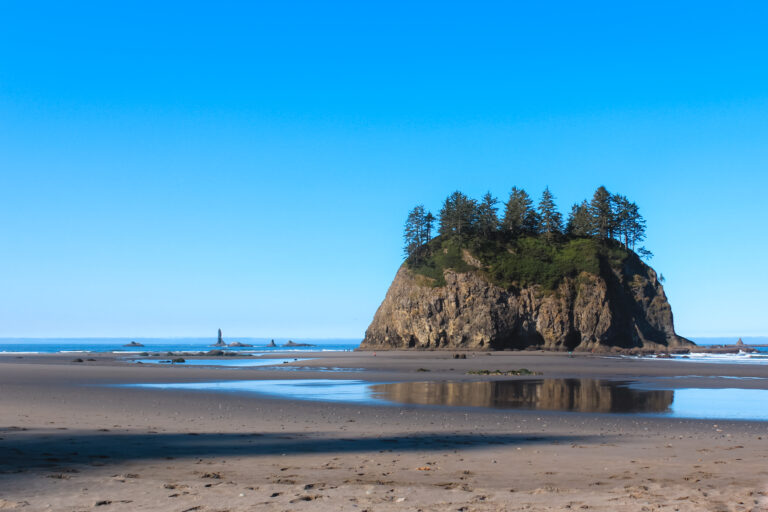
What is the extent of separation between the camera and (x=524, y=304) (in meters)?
98.8

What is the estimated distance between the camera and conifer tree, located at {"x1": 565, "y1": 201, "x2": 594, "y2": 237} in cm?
12419

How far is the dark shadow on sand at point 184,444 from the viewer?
1016 centimetres

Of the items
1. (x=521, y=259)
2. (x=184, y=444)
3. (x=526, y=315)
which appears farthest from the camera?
(x=521, y=259)

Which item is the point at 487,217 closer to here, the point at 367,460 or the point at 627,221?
the point at 627,221

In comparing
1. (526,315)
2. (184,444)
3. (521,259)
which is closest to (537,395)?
(184,444)

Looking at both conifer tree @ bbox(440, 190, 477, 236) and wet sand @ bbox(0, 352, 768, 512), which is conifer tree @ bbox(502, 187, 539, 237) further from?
wet sand @ bbox(0, 352, 768, 512)

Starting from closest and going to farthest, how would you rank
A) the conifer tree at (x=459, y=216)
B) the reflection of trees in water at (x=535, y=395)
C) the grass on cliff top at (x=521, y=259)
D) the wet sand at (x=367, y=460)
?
the wet sand at (x=367, y=460), the reflection of trees in water at (x=535, y=395), the grass on cliff top at (x=521, y=259), the conifer tree at (x=459, y=216)

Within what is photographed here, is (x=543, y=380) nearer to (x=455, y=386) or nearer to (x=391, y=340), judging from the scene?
(x=455, y=386)

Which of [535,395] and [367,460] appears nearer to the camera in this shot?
[367,460]

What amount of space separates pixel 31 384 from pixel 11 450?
64.4 feet

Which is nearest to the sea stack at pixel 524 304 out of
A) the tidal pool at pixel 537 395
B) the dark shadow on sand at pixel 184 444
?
the tidal pool at pixel 537 395

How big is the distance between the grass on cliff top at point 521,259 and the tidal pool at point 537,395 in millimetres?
71034

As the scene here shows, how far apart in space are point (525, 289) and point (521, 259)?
10.1 meters

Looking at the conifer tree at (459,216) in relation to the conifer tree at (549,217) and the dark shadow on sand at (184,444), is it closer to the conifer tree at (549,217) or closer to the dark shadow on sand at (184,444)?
the conifer tree at (549,217)
